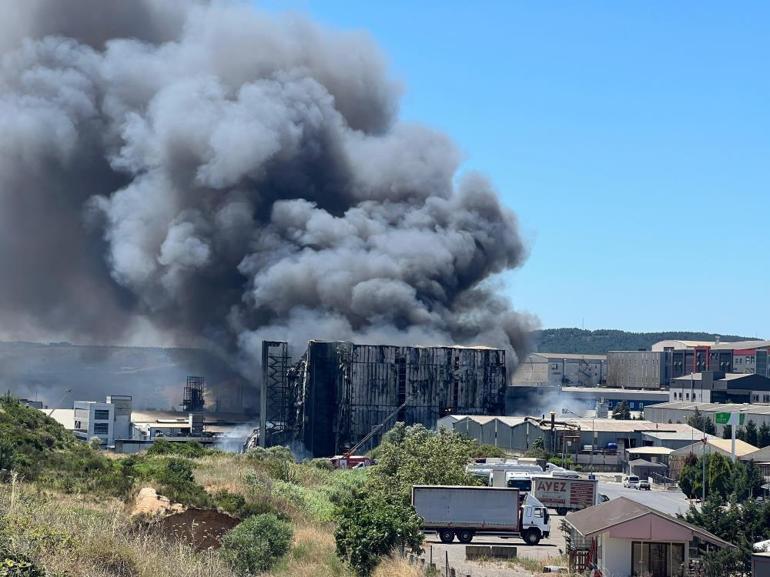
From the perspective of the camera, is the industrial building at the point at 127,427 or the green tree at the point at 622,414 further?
the green tree at the point at 622,414

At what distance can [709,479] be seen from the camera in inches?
1793

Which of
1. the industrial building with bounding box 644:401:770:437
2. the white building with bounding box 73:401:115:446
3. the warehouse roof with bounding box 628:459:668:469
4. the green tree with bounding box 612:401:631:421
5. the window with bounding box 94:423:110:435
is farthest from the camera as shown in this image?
the green tree with bounding box 612:401:631:421

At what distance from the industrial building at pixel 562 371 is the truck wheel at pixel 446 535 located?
3680 inches

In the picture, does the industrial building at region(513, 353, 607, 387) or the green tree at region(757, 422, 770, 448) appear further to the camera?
the industrial building at region(513, 353, 607, 387)


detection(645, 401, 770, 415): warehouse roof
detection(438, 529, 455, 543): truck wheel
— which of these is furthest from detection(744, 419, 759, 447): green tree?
detection(438, 529, 455, 543): truck wheel

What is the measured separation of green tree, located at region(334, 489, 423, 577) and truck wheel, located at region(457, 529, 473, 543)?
727 cm

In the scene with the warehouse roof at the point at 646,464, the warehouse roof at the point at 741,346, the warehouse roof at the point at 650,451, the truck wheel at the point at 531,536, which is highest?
the warehouse roof at the point at 741,346

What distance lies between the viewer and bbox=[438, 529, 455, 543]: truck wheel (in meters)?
29.5

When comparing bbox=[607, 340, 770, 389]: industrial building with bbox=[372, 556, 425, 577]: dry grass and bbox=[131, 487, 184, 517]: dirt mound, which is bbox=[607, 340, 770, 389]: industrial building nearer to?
bbox=[131, 487, 184, 517]: dirt mound

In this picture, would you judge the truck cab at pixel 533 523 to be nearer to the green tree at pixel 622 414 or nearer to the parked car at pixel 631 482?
the parked car at pixel 631 482

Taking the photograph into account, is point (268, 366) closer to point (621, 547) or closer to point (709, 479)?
point (709, 479)

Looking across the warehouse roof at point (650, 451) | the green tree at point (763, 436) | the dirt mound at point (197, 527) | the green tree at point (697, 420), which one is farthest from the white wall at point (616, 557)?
the green tree at point (697, 420)

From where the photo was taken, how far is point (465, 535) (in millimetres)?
29766

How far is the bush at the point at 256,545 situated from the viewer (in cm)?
1922
